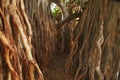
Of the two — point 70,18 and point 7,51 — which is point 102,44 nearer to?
point 7,51

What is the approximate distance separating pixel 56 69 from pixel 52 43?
53 cm

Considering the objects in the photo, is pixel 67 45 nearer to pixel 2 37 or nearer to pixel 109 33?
pixel 109 33

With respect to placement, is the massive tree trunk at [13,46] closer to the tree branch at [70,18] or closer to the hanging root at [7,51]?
the hanging root at [7,51]

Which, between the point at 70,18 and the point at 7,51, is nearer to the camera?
the point at 7,51

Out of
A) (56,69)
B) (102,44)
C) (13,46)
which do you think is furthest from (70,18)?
(13,46)

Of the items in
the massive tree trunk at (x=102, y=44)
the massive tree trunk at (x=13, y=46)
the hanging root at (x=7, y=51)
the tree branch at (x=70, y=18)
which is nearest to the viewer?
the hanging root at (x=7, y=51)

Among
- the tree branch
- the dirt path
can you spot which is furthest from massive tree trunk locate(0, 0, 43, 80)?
the tree branch

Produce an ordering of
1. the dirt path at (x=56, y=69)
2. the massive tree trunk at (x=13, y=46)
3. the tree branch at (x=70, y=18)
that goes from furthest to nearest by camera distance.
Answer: the tree branch at (x=70, y=18)
the dirt path at (x=56, y=69)
the massive tree trunk at (x=13, y=46)

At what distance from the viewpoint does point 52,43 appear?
585cm

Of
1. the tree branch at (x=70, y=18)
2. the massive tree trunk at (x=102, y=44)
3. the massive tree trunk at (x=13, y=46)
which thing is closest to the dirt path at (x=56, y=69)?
the massive tree trunk at (x=102, y=44)

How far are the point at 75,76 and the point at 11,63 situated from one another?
1.35 metres

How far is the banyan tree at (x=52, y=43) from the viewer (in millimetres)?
3859

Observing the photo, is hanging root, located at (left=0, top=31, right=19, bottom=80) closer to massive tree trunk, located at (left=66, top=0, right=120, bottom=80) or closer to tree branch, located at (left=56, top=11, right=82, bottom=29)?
massive tree trunk, located at (left=66, top=0, right=120, bottom=80)

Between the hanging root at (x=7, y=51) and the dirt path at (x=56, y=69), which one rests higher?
the hanging root at (x=7, y=51)
